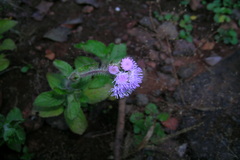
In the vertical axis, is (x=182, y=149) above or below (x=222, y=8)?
below

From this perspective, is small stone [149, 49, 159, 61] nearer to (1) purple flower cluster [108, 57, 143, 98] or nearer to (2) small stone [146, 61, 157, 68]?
(2) small stone [146, 61, 157, 68]

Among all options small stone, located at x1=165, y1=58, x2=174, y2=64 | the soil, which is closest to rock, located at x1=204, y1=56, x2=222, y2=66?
the soil

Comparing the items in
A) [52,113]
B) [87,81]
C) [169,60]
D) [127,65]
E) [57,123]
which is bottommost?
[57,123]

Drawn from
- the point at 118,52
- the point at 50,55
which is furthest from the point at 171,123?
the point at 50,55

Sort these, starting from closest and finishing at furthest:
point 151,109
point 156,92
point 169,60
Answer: point 151,109, point 156,92, point 169,60

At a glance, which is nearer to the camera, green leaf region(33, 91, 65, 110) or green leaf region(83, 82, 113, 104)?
green leaf region(33, 91, 65, 110)

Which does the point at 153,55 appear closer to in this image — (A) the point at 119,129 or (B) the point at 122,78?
(A) the point at 119,129

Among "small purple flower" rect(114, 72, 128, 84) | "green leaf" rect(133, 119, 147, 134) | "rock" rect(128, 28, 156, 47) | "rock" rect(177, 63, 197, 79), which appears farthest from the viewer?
"rock" rect(128, 28, 156, 47)
